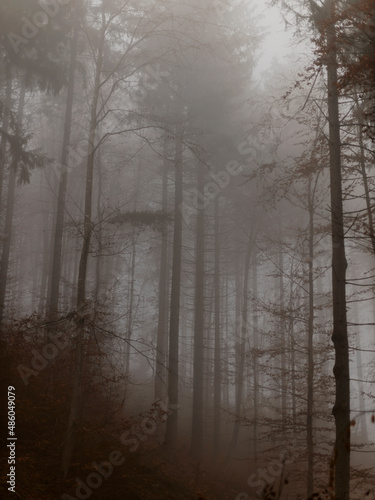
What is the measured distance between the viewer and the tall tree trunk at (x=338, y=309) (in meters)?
6.48

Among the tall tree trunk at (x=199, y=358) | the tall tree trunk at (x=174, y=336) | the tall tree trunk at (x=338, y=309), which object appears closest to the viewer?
the tall tree trunk at (x=338, y=309)

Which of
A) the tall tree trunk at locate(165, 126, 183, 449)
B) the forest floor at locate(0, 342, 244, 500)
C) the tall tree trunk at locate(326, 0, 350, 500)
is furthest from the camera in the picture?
the tall tree trunk at locate(165, 126, 183, 449)

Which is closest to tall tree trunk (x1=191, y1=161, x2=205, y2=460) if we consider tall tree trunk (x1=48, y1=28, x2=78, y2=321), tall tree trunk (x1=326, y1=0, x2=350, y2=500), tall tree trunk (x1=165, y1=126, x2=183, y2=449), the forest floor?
tall tree trunk (x1=165, y1=126, x2=183, y2=449)

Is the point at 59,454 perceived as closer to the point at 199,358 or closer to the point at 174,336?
the point at 174,336

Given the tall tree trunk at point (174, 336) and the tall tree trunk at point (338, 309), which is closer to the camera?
the tall tree trunk at point (338, 309)

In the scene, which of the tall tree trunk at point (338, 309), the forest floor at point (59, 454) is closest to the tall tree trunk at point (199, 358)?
the forest floor at point (59, 454)

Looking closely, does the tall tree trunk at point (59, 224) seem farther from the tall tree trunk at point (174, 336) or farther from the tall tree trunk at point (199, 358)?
the tall tree trunk at point (199, 358)

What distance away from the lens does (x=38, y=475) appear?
6785 millimetres

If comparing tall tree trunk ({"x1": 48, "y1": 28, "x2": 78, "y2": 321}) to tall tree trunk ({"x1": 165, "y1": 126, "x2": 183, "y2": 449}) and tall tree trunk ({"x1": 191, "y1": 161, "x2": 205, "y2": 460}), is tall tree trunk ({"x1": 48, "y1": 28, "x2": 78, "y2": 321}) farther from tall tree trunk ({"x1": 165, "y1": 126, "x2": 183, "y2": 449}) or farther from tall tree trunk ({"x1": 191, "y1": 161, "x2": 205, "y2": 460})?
tall tree trunk ({"x1": 191, "y1": 161, "x2": 205, "y2": 460})

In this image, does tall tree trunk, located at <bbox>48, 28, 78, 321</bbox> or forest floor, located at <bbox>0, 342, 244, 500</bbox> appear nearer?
forest floor, located at <bbox>0, 342, 244, 500</bbox>

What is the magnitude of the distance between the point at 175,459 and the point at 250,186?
1364 cm

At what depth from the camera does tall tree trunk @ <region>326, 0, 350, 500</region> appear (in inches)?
255

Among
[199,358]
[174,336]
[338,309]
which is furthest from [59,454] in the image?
[199,358]

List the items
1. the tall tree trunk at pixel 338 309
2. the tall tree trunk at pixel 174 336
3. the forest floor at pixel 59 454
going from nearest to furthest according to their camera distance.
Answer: the tall tree trunk at pixel 338 309
the forest floor at pixel 59 454
the tall tree trunk at pixel 174 336
